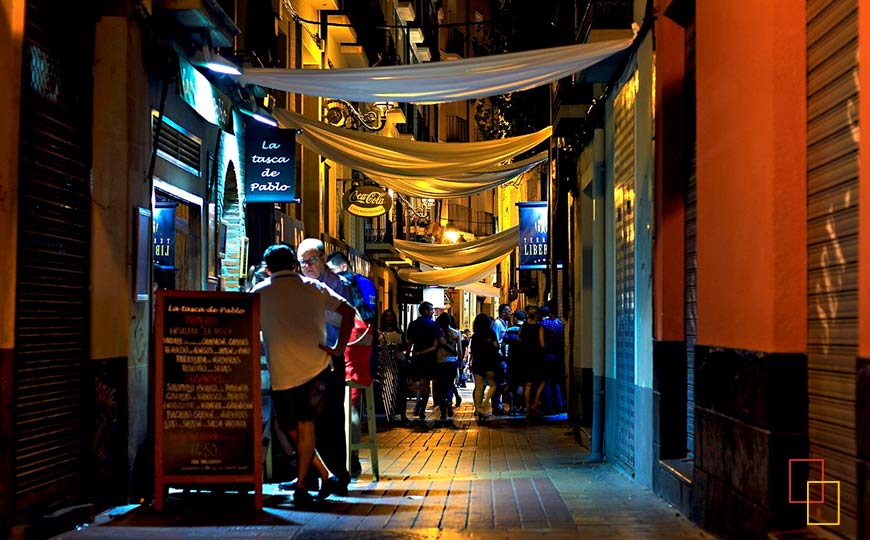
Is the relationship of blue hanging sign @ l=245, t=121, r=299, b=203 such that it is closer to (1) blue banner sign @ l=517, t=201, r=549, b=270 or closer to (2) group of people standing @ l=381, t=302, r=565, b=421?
(2) group of people standing @ l=381, t=302, r=565, b=421

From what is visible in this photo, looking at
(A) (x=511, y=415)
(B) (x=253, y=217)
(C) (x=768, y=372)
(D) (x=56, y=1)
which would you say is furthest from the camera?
(A) (x=511, y=415)

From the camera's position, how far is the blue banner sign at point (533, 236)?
2145cm

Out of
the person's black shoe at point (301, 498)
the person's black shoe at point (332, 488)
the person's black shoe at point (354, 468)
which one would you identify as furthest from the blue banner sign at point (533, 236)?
the person's black shoe at point (301, 498)

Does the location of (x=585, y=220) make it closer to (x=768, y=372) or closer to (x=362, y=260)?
(x=768, y=372)

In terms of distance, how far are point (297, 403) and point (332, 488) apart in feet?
2.85

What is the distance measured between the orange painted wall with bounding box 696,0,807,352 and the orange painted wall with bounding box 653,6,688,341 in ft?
6.14

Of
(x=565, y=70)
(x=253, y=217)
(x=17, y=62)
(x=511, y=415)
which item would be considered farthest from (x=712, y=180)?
(x=511, y=415)

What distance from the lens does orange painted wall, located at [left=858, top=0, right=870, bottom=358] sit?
15.3ft

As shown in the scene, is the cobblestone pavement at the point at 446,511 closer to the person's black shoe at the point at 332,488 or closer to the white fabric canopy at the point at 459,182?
the person's black shoe at the point at 332,488

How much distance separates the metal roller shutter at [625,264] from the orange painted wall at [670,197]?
150cm

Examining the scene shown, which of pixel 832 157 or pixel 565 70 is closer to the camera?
pixel 832 157

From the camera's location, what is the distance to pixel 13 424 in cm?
691

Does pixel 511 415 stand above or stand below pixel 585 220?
below

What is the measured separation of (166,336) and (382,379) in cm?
973
